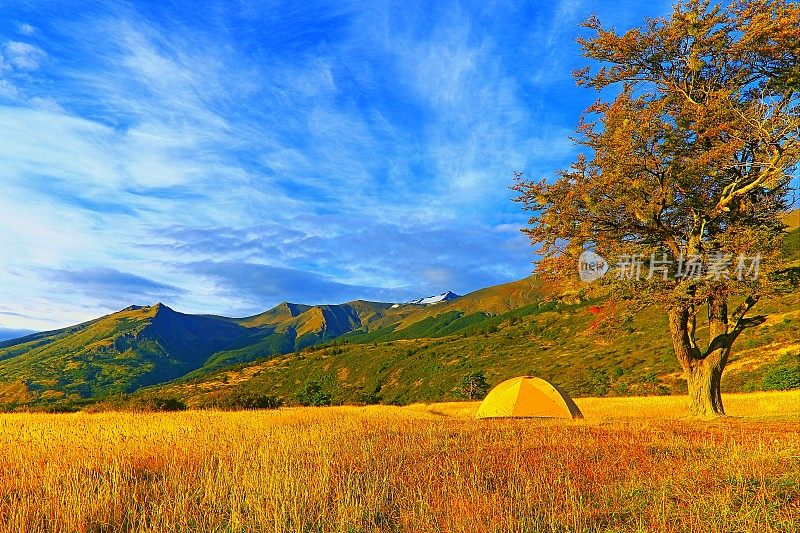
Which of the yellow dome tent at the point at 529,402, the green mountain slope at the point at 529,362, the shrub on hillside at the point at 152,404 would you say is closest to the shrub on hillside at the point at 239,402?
the green mountain slope at the point at 529,362

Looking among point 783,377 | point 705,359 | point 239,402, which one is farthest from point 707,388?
point 783,377

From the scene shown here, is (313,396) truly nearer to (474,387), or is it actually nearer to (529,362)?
(474,387)

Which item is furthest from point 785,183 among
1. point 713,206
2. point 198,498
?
point 198,498

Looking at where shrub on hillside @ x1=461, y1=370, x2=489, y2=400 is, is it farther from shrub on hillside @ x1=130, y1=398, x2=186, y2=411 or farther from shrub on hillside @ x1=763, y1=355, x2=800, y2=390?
shrub on hillside @ x1=130, y1=398, x2=186, y2=411

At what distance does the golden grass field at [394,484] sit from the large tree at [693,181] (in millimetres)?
8475

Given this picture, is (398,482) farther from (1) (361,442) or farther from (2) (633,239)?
(2) (633,239)

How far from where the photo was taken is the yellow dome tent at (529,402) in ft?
75.4

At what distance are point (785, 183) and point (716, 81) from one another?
16.1ft

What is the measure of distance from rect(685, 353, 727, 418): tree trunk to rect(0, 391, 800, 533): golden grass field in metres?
9.63

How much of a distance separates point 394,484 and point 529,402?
1837 centimetres

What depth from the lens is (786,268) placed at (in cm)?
1700

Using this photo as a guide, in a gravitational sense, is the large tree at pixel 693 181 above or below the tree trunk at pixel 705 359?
above

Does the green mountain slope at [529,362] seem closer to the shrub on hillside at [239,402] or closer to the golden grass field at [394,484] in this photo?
the shrub on hillside at [239,402]

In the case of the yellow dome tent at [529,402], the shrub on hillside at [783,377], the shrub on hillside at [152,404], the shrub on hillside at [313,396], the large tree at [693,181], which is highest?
the large tree at [693,181]
